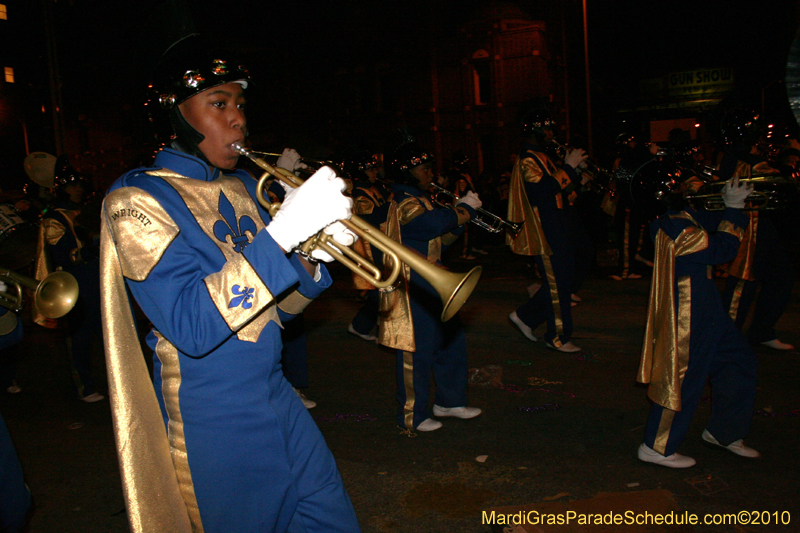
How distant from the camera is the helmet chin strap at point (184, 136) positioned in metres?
2.07

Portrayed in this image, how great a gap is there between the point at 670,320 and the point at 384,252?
239 centimetres

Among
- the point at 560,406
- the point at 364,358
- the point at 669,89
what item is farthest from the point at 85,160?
the point at 560,406

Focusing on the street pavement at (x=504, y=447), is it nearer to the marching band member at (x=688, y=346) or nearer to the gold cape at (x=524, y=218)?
the marching band member at (x=688, y=346)

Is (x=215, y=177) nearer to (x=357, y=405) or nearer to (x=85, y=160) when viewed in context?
(x=357, y=405)

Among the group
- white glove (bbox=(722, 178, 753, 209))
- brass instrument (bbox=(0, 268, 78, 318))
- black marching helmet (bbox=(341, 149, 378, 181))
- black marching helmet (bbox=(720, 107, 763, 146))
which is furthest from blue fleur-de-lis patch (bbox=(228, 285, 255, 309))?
black marching helmet (bbox=(341, 149, 378, 181))

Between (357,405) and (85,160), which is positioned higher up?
(85,160)

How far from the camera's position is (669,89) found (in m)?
25.6

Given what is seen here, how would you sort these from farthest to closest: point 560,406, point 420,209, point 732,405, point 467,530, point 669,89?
point 669,89, point 560,406, point 420,209, point 732,405, point 467,530

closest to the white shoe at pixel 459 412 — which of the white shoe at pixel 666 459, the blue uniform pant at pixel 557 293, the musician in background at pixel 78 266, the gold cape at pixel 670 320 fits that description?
the white shoe at pixel 666 459

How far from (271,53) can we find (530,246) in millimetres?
28816

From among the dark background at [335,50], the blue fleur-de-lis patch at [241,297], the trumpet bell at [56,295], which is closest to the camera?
the blue fleur-de-lis patch at [241,297]

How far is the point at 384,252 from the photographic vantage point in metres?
2.06

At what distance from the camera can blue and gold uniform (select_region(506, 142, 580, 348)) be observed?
6.42m

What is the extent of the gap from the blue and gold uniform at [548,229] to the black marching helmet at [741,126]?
1503 mm
